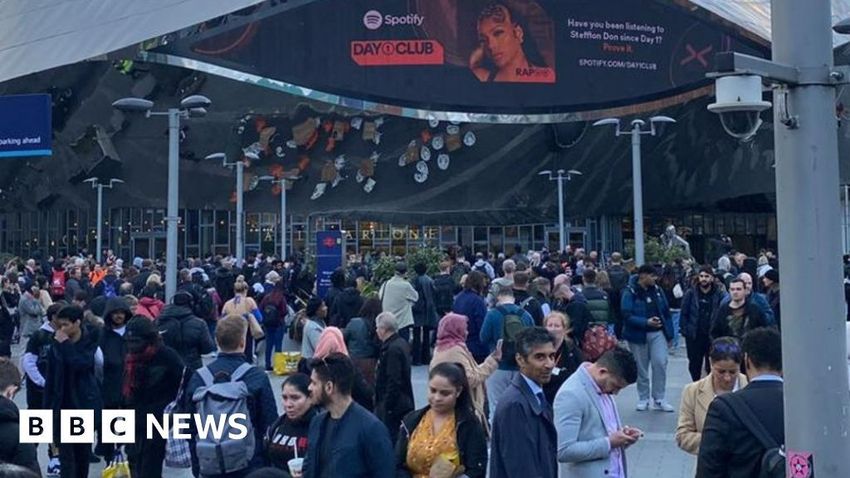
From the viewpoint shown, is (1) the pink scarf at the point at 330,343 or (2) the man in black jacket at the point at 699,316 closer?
(1) the pink scarf at the point at 330,343

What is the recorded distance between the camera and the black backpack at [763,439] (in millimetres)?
4070

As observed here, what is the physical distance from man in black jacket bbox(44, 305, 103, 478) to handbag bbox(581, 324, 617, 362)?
170 inches

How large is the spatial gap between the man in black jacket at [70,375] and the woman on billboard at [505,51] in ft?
111

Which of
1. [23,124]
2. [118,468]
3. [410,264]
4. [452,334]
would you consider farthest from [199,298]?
[23,124]

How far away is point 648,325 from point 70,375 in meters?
6.26

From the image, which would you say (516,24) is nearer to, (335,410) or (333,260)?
(333,260)

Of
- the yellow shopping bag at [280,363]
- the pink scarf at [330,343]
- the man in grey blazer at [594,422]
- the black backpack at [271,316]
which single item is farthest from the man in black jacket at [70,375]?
the black backpack at [271,316]

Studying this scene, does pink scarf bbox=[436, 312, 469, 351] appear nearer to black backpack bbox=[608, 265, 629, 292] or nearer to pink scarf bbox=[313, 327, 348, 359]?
pink scarf bbox=[313, 327, 348, 359]

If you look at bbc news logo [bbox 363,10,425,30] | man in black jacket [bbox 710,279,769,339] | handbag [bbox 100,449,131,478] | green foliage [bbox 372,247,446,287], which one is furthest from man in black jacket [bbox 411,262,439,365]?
bbc news logo [bbox 363,10,425,30]

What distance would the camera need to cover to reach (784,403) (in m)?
4.14

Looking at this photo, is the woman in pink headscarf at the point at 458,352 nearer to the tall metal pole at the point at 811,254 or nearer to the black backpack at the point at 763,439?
the black backpack at the point at 763,439

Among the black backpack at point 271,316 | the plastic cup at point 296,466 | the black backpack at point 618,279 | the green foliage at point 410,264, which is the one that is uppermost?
the green foliage at point 410,264

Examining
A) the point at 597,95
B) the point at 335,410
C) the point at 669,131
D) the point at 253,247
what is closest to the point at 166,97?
the point at 253,247

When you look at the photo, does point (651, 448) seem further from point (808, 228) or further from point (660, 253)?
point (660, 253)
